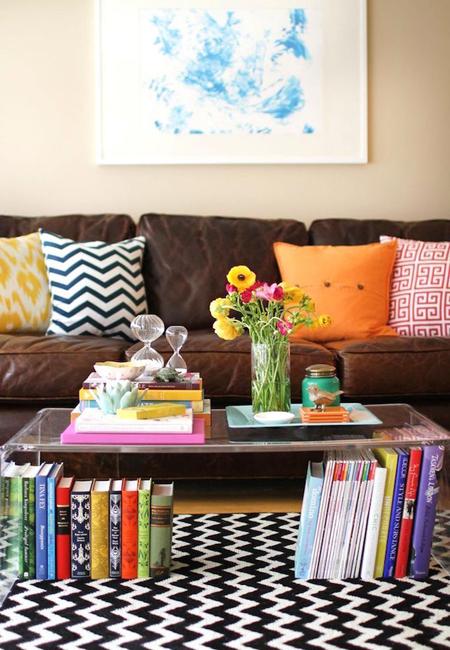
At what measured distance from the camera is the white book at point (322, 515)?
1996mm

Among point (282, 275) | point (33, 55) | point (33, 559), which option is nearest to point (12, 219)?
point (33, 55)

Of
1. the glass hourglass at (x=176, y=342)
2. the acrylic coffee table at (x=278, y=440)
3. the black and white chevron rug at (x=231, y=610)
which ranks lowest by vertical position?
the black and white chevron rug at (x=231, y=610)

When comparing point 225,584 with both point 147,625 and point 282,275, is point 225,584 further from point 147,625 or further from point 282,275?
point 282,275

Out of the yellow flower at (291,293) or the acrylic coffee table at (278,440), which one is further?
the yellow flower at (291,293)

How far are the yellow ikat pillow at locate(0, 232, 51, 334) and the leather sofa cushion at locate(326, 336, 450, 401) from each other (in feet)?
4.09

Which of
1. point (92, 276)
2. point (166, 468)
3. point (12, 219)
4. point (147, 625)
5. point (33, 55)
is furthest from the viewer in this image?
point (33, 55)

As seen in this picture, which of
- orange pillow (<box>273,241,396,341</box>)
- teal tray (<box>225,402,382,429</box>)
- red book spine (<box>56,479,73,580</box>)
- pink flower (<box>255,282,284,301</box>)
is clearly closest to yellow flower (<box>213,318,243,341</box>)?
pink flower (<box>255,282,284,301</box>)

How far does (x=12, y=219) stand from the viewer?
11.8ft

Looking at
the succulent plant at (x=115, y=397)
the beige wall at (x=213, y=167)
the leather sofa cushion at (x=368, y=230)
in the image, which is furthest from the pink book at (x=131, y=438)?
the beige wall at (x=213, y=167)

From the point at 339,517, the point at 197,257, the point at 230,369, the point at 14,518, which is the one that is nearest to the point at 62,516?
the point at 14,518

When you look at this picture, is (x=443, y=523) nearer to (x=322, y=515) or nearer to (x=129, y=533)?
(x=322, y=515)

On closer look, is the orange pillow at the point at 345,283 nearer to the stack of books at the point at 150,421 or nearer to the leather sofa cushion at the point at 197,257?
the leather sofa cushion at the point at 197,257

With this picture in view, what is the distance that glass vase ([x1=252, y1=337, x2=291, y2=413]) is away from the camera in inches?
84.2

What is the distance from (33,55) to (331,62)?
1.35 meters
